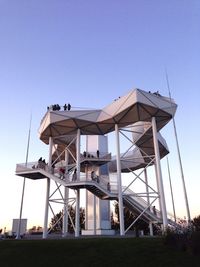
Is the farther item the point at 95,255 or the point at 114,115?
the point at 114,115

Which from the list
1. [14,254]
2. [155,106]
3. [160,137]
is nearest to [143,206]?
[160,137]

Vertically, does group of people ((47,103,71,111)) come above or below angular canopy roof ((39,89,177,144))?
above

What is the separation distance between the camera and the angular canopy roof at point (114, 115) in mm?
33594

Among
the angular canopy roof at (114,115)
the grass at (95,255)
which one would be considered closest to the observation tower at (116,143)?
the angular canopy roof at (114,115)

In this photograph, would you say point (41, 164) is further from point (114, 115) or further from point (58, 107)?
point (114, 115)

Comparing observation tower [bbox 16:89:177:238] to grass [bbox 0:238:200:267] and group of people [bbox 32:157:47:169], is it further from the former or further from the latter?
grass [bbox 0:238:200:267]

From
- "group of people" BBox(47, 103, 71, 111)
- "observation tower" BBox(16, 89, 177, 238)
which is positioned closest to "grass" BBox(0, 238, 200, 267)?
"observation tower" BBox(16, 89, 177, 238)

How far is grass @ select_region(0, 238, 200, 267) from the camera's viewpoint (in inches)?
702

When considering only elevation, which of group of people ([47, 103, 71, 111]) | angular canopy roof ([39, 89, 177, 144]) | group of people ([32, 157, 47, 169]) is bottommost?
group of people ([32, 157, 47, 169])

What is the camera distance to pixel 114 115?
35.1 metres

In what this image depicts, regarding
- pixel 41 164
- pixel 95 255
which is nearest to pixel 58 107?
pixel 41 164

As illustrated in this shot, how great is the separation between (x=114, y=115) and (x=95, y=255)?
1823 cm

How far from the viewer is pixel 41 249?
22.8 metres

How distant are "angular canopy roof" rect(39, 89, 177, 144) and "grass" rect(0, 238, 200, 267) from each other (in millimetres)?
15540
